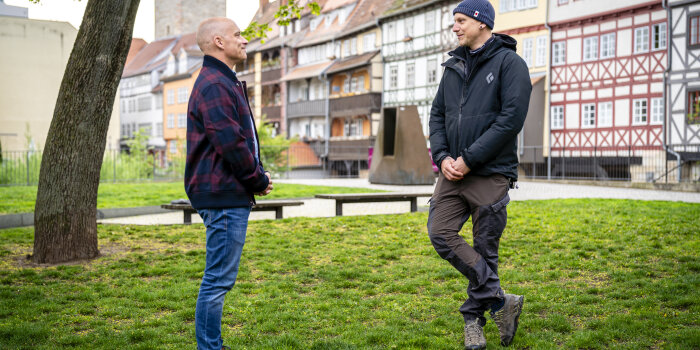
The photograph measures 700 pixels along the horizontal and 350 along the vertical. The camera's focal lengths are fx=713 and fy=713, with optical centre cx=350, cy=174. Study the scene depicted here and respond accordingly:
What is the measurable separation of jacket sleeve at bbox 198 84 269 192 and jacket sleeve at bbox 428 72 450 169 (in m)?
1.40

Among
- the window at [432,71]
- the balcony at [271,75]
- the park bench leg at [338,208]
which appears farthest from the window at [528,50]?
the balcony at [271,75]

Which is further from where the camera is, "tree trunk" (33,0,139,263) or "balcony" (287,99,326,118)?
"balcony" (287,99,326,118)

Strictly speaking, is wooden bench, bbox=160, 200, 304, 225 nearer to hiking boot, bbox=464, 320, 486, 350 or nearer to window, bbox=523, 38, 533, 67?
hiking boot, bbox=464, 320, 486, 350

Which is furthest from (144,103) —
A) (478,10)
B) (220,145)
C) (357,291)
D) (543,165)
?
(220,145)

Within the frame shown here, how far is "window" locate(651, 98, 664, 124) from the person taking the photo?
28248 millimetres

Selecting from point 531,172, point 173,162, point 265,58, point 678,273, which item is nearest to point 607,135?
point 531,172

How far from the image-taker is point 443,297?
A: 6125 mm

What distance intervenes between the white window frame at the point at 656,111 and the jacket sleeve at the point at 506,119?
2634 centimetres

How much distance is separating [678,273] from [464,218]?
3237mm

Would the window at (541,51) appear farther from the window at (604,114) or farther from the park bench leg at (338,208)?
the park bench leg at (338,208)

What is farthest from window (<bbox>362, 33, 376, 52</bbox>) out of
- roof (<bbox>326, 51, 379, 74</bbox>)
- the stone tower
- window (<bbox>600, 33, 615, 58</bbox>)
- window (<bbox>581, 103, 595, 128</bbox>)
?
the stone tower

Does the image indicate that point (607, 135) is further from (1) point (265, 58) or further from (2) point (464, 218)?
(1) point (265, 58)

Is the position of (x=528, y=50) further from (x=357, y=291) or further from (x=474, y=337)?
(x=474, y=337)

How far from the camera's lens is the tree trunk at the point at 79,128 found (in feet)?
25.7
